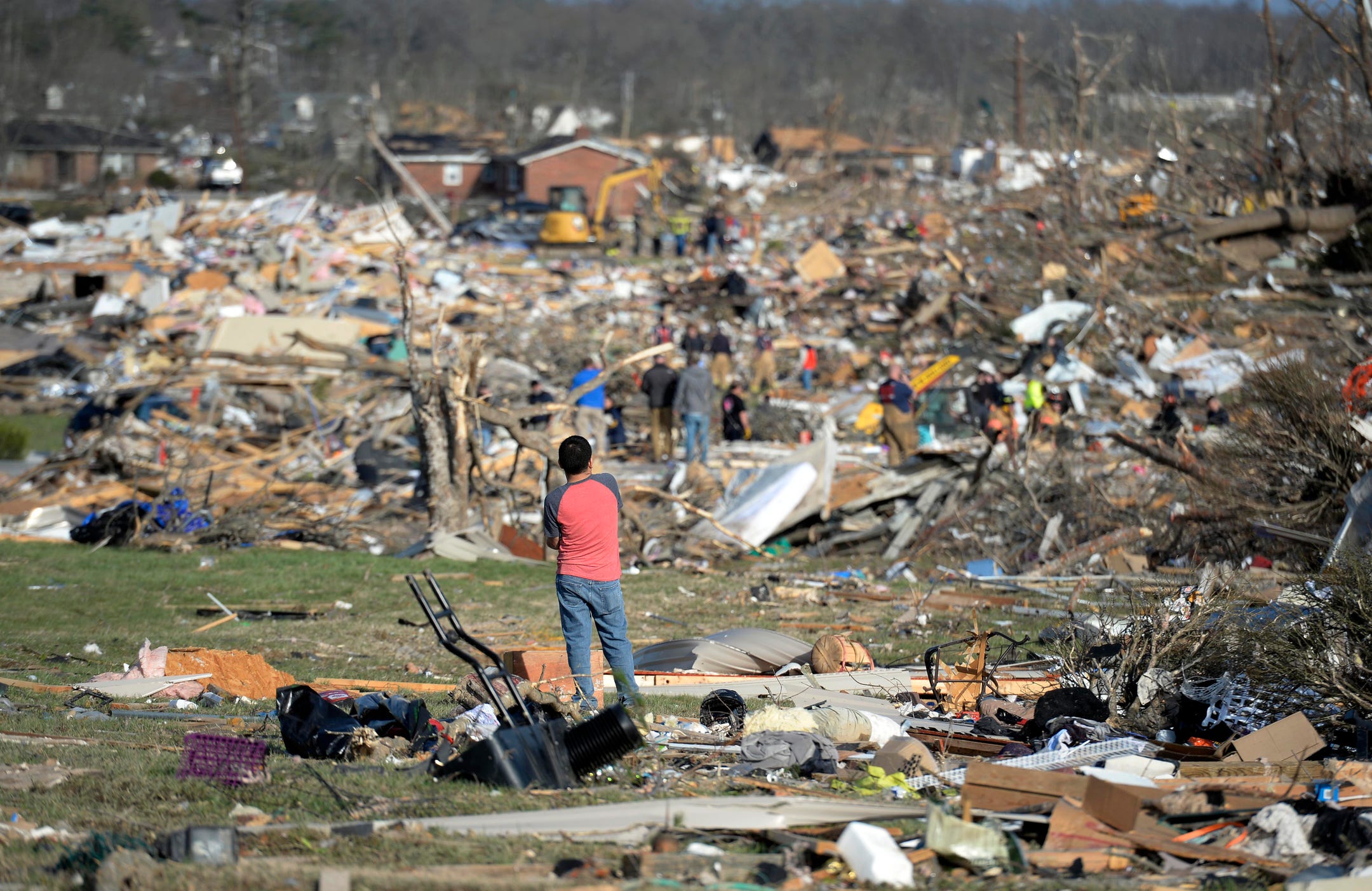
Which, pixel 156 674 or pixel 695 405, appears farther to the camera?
pixel 695 405

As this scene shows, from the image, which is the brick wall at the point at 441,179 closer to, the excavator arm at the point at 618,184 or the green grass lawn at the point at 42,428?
the excavator arm at the point at 618,184

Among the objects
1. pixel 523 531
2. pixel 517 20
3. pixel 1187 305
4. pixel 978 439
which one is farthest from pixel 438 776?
pixel 517 20

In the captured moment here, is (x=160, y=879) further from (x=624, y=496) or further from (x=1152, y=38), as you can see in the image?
(x=1152, y=38)

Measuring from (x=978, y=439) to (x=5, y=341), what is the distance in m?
19.7

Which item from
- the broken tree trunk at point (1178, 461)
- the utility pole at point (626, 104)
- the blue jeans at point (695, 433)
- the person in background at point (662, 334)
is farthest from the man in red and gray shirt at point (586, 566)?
the utility pole at point (626, 104)

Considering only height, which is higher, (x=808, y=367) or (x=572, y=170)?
(x=572, y=170)

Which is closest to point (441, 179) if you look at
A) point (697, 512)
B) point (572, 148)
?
point (572, 148)

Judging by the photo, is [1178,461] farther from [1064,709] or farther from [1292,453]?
[1064,709]

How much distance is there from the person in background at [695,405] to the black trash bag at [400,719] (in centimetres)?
976

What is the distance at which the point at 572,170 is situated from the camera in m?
52.2

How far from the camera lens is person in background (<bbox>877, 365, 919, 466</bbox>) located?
15484 mm

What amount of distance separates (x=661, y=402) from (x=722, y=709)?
10.5 meters

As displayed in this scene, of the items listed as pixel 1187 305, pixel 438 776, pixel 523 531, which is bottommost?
pixel 523 531

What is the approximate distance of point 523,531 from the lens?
13047 mm
